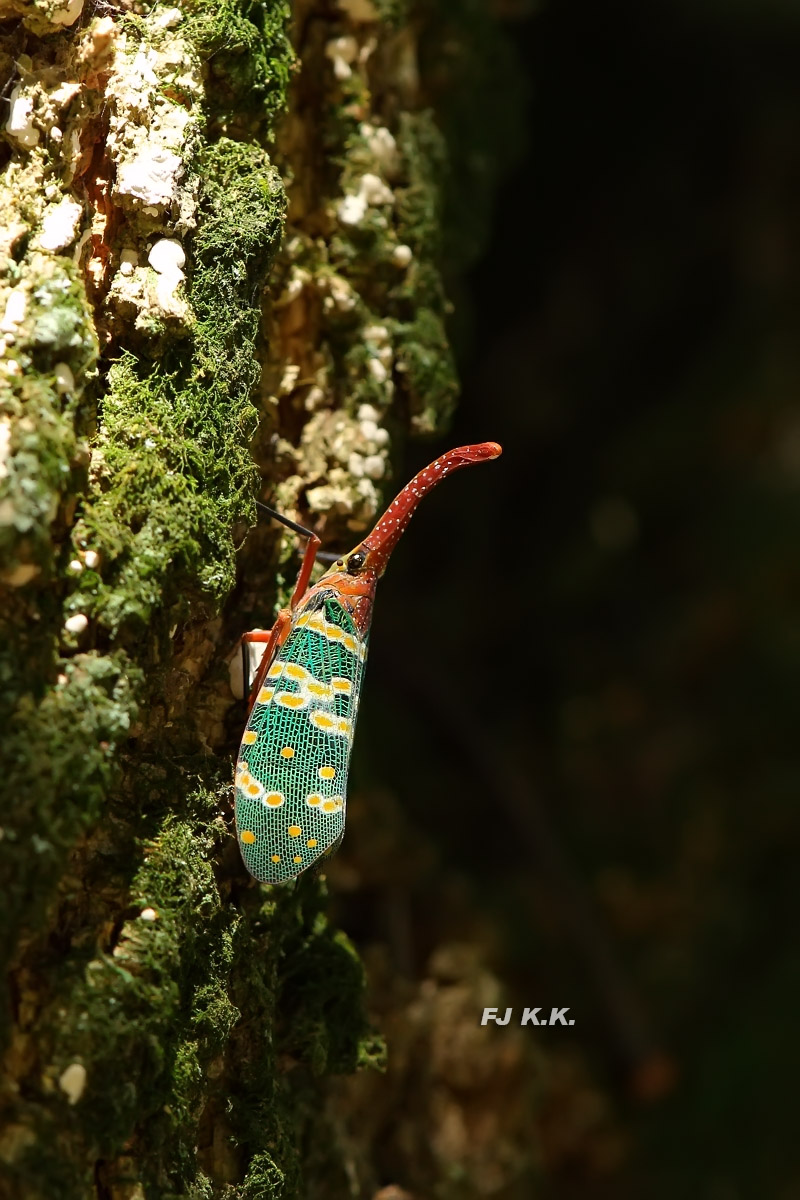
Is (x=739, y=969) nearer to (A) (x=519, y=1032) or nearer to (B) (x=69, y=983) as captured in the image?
(A) (x=519, y=1032)

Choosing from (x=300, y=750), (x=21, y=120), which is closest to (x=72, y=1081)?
(x=300, y=750)

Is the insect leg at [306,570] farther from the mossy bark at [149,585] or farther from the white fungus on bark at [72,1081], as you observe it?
the white fungus on bark at [72,1081]

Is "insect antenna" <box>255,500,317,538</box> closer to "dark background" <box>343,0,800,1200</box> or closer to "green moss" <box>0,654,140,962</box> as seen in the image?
"green moss" <box>0,654,140,962</box>

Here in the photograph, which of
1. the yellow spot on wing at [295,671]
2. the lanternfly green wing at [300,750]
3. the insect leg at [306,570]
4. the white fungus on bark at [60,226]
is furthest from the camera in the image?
the insect leg at [306,570]

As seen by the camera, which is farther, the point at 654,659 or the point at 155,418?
the point at 654,659

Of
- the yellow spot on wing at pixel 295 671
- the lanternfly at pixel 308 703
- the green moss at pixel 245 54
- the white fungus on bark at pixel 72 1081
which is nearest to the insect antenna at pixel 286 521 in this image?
the lanternfly at pixel 308 703

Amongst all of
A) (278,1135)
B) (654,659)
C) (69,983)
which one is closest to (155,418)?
(69,983)
